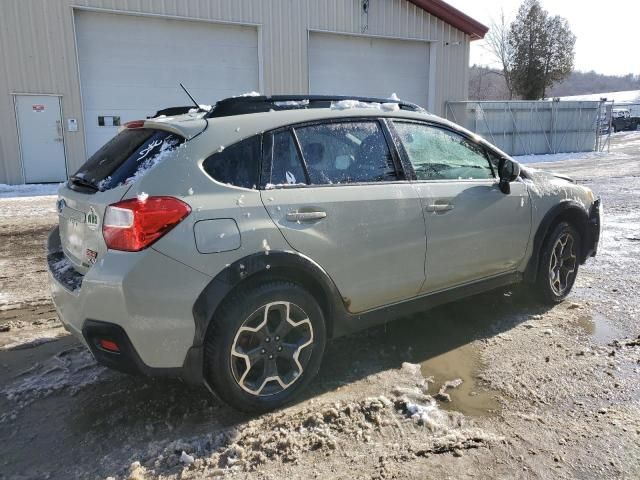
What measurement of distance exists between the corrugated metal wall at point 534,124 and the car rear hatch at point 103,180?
18.8 m

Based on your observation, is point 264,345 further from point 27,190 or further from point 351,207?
point 27,190

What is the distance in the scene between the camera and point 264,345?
9.92 ft

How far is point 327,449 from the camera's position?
2.75 metres

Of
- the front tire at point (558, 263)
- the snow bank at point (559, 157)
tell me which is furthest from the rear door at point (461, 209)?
the snow bank at point (559, 157)

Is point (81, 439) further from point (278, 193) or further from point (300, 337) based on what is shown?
point (278, 193)

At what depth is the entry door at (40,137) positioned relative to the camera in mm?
13930

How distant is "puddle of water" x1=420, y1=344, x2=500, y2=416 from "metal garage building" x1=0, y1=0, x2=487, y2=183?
523 inches

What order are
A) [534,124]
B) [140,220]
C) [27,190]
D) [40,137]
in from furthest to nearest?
[534,124] < [40,137] < [27,190] < [140,220]

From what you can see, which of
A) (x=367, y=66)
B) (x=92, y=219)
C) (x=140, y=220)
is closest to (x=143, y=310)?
(x=140, y=220)

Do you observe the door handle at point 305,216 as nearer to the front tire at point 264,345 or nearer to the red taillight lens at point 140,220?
the front tire at point 264,345

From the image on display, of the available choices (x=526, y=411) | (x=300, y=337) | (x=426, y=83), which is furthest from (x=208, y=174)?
(x=426, y=83)

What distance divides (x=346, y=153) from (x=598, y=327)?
254 cm

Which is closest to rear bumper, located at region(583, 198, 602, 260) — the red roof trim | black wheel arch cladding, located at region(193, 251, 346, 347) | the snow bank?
black wheel arch cladding, located at region(193, 251, 346, 347)

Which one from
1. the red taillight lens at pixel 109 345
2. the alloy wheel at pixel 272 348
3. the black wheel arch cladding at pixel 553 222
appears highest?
the black wheel arch cladding at pixel 553 222
